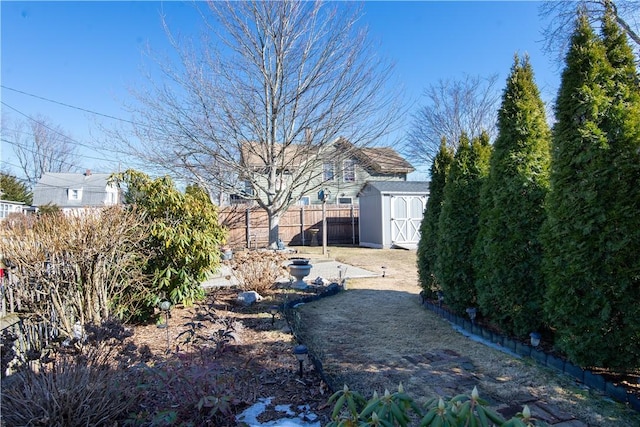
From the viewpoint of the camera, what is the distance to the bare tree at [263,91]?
12664 mm

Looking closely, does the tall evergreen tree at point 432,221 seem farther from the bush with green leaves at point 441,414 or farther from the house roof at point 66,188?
the house roof at point 66,188

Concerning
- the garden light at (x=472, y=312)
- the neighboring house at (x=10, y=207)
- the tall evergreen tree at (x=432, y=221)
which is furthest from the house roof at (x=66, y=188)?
the garden light at (x=472, y=312)

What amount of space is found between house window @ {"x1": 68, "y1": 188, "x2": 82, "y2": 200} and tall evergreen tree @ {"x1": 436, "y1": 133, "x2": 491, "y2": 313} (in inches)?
1255

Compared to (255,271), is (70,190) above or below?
above

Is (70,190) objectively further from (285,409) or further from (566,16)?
(566,16)

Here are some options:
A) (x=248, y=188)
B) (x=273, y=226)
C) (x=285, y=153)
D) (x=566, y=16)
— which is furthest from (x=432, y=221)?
(x=248, y=188)

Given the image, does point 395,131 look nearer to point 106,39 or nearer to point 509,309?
point 106,39

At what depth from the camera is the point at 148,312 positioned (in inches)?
195

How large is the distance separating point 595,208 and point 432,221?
310cm

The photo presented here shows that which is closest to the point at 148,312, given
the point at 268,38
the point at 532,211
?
the point at 532,211

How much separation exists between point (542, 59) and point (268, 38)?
973cm

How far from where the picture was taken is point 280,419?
8.30 ft

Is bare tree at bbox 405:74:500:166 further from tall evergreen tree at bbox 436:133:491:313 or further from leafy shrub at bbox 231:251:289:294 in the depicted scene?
leafy shrub at bbox 231:251:289:294

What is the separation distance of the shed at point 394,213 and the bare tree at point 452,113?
19.4 feet
